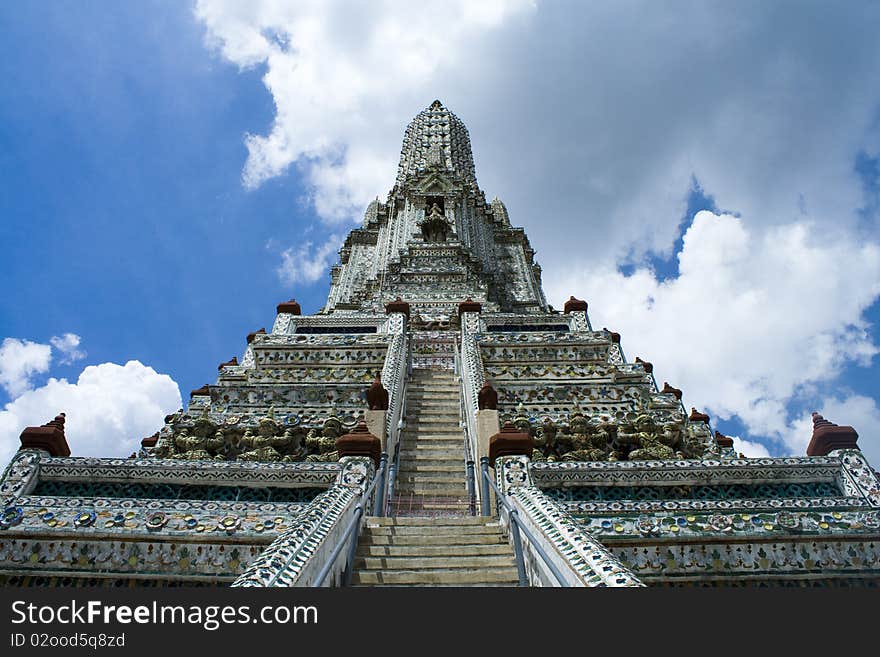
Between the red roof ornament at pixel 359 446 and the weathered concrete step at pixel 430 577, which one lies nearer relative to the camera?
the weathered concrete step at pixel 430 577

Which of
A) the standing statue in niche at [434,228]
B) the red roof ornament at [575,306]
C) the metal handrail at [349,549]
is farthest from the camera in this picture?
the standing statue in niche at [434,228]

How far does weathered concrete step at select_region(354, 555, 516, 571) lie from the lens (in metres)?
5.80

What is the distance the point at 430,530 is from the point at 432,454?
3.20 m

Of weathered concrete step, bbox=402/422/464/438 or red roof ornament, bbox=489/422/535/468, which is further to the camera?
weathered concrete step, bbox=402/422/464/438

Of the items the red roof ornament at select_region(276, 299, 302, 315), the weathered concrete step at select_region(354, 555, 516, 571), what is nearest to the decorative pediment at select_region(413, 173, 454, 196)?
the red roof ornament at select_region(276, 299, 302, 315)

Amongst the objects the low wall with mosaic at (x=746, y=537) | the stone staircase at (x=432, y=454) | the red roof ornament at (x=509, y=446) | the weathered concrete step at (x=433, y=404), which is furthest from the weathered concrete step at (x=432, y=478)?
the weathered concrete step at (x=433, y=404)

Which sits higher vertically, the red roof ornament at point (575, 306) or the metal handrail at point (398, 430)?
the red roof ornament at point (575, 306)

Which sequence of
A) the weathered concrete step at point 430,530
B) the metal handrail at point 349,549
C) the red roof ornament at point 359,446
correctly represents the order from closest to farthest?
1. the metal handrail at point 349,549
2. the weathered concrete step at point 430,530
3. the red roof ornament at point 359,446

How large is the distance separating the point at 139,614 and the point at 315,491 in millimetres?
4172

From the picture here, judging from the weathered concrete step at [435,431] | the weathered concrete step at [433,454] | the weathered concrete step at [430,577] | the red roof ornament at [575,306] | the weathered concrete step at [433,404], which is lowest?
the weathered concrete step at [430,577]

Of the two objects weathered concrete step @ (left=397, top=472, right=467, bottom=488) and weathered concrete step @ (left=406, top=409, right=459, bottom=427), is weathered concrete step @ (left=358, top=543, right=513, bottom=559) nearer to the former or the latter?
weathered concrete step @ (left=397, top=472, right=467, bottom=488)

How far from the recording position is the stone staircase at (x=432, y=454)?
27.8ft

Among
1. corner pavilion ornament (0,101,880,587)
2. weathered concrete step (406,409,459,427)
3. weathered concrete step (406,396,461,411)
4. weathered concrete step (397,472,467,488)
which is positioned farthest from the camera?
weathered concrete step (406,396,461,411)

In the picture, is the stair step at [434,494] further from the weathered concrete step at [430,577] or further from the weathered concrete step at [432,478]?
the weathered concrete step at [430,577]
